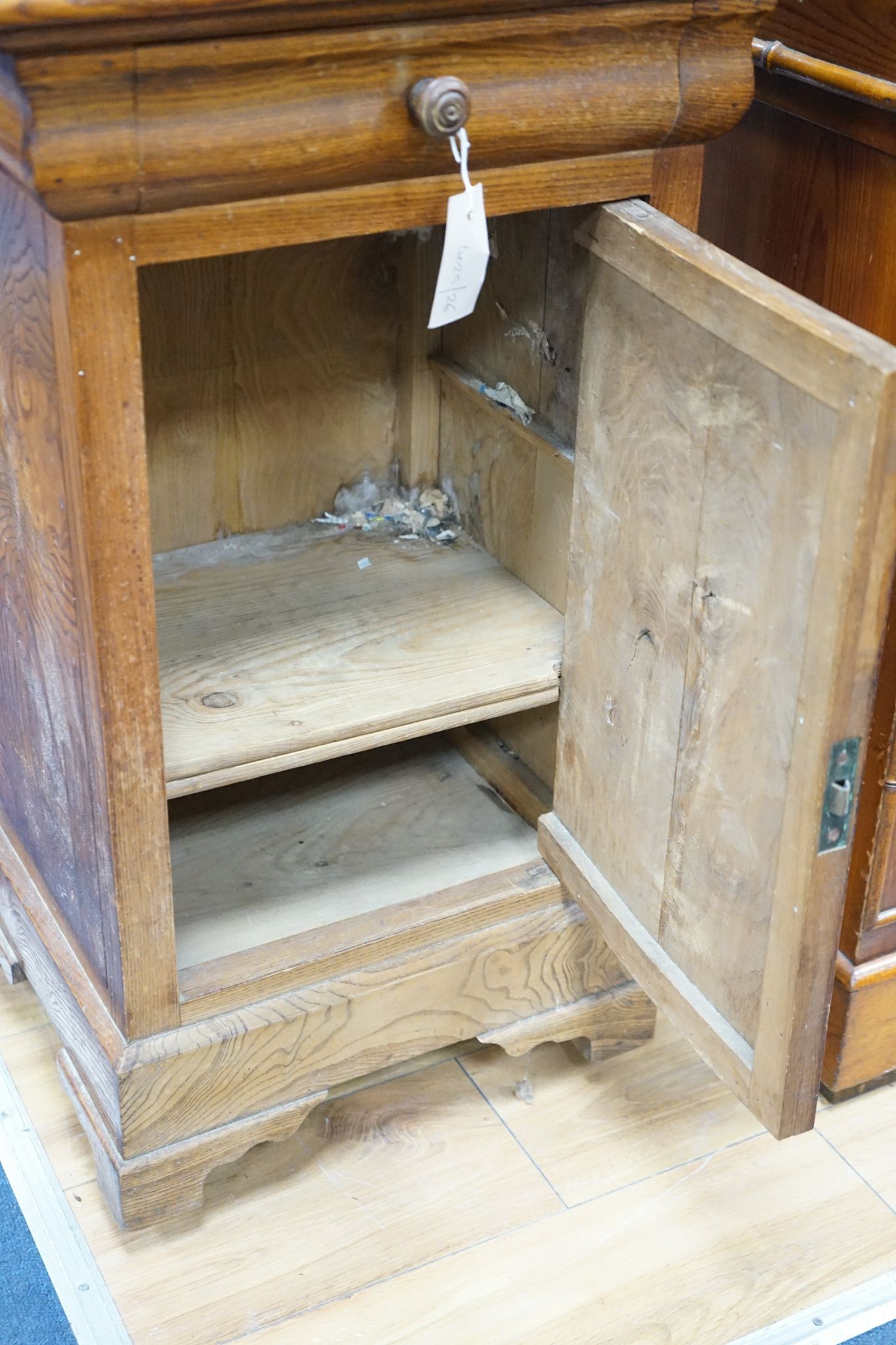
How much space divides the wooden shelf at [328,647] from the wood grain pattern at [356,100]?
45cm

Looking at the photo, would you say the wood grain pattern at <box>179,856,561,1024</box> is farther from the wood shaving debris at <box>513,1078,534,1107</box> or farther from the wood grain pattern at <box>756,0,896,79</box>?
the wood grain pattern at <box>756,0,896,79</box>

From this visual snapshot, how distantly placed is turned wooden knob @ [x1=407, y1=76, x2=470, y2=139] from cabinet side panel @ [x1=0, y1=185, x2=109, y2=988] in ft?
0.84

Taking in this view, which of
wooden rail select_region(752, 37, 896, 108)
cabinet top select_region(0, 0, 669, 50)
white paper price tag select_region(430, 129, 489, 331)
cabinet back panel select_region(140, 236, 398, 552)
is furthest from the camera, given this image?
cabinet back panel select_region(140, 236, 398, 552)

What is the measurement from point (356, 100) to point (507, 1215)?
99cm

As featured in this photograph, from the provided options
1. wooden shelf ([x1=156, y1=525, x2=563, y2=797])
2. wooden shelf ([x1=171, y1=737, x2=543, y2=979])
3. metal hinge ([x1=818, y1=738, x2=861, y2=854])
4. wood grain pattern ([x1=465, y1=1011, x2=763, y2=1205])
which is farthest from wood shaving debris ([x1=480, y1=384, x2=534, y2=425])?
wood grain pattern ([x1=465, y1=1011, x2=763, y2=1205])

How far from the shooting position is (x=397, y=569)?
5.09 ft

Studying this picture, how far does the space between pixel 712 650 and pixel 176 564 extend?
0.66m

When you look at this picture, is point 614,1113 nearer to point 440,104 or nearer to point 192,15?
point 440,104

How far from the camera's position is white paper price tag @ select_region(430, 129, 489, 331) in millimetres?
1078

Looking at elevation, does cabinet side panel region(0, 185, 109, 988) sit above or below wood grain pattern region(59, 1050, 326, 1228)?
above

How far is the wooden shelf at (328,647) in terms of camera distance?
1.29 meters

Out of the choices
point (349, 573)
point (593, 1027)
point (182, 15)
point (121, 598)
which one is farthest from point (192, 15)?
point (593, 1027)

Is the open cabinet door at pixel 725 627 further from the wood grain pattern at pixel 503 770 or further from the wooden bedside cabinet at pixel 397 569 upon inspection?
the wood grain pattern at pixel 503 770

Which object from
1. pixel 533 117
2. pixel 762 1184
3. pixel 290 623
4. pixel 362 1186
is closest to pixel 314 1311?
pixel 362 1186
